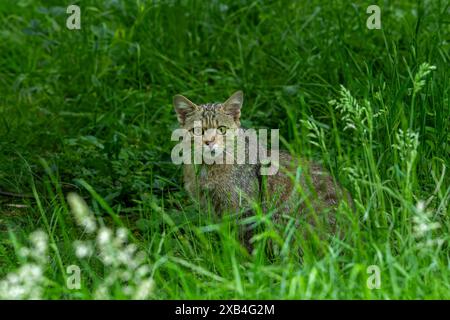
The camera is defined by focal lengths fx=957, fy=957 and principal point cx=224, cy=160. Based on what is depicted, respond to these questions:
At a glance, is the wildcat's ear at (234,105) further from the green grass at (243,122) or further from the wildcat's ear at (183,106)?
the green grass at (243,122)

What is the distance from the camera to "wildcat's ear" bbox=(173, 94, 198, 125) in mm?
5504

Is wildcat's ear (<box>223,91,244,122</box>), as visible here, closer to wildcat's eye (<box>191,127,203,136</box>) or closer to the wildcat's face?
the wildcat's face

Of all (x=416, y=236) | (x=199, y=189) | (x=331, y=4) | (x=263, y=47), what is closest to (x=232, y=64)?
(x=263, y=47)

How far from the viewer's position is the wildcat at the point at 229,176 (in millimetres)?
5145

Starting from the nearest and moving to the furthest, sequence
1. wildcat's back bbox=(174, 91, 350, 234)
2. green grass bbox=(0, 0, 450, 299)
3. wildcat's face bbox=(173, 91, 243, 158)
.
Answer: green grass bbox=(0, 0, 450, 299) → wildcat's back bbox=(174, 91, 350, 234) → wildcat's face bbox=(173, 91, 243, 158)

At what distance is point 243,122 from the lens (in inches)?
247

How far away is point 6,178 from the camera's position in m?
6.03

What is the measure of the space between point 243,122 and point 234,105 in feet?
2.52

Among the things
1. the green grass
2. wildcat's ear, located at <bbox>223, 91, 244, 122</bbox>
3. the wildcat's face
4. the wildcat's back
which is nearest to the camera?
the green grass

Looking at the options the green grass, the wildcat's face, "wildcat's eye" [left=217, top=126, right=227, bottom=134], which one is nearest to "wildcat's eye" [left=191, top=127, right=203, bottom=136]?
the wildcat's face

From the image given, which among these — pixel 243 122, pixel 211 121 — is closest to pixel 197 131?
pixel 211 121

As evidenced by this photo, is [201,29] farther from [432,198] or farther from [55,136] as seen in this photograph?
[432,198]

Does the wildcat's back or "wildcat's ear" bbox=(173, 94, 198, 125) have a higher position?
"wildcat's ear" bbox=(173, 94, 198, 125)

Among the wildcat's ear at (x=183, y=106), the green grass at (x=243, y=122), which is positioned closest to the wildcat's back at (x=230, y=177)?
the wildcat's ear at (x=183, y=106)
